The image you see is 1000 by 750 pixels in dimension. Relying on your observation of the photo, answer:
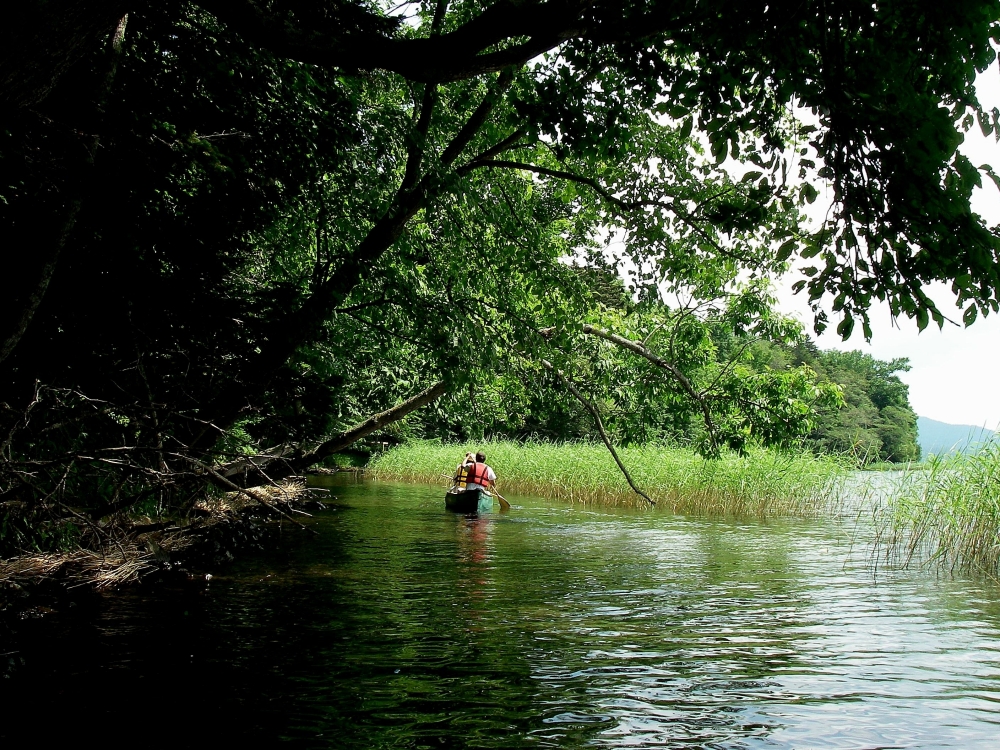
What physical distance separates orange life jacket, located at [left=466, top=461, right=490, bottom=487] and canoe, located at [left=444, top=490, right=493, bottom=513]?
0.37 metres

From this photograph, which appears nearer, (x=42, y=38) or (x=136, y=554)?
(x=42, y=38)

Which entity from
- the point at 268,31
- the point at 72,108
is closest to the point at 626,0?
the point at 268,31

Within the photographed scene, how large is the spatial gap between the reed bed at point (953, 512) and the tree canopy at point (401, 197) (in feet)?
7.54

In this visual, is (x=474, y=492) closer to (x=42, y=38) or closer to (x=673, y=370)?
(x=673, y=370)

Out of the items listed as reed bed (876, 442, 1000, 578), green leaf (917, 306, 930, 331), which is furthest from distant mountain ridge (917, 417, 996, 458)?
green leaf (917, 306, 930, 331)

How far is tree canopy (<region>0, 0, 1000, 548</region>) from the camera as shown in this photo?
367 cm

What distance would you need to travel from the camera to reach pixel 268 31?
3734 mm

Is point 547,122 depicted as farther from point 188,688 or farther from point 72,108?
point 188,688

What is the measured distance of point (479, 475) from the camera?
18.1m

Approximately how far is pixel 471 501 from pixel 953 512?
9.99 m

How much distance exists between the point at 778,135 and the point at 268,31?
123 inches

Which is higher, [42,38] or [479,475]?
[42,38]

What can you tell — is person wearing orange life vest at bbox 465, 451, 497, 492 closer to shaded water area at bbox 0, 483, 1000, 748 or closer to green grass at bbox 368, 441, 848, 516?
green grass at bbox 368, 441, 848, 516

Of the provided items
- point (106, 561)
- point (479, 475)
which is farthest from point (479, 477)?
point (106, 561)
